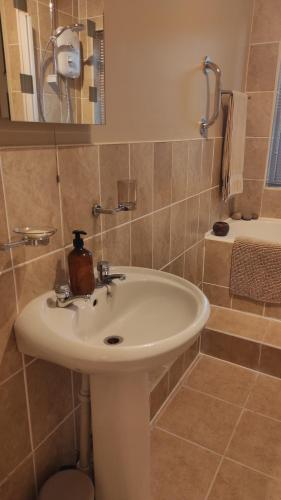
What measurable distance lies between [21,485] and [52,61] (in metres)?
1.21

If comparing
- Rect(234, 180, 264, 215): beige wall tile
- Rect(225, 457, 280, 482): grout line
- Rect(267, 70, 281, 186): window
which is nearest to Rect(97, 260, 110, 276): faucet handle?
Rect(225, 457, 280, 482): grout line

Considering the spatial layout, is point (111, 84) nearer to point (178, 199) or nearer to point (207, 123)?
point (178, 199)

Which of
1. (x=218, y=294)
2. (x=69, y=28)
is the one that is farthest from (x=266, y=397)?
(x=69, y=28)

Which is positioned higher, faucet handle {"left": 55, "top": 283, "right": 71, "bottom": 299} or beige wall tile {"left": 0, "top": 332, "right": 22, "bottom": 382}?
faucet handle {"left": 55, "top": 283, "right": 71, "bottom": 299}

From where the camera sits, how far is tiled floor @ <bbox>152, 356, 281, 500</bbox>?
1.46 m

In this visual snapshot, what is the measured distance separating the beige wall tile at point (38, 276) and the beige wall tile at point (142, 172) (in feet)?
1.52

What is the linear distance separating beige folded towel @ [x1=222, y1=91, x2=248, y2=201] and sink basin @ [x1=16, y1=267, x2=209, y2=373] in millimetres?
1311

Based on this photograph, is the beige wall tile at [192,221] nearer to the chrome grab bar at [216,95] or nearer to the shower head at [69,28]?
the chrome grab bar at [216,95]

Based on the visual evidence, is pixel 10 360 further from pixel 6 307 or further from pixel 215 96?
pixel 215 96

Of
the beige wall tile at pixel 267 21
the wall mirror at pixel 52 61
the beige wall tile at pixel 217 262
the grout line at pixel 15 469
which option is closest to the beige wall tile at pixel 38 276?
the wall mirror at pixel 52 61

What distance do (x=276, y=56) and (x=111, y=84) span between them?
1.93 metres

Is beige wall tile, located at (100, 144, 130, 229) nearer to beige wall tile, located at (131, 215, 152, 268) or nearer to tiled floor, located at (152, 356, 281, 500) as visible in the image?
beige wall tile, located at (131, 215, 152, 268)

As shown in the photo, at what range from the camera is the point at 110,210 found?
1202 mm

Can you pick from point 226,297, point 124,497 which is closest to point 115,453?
point 124,497
